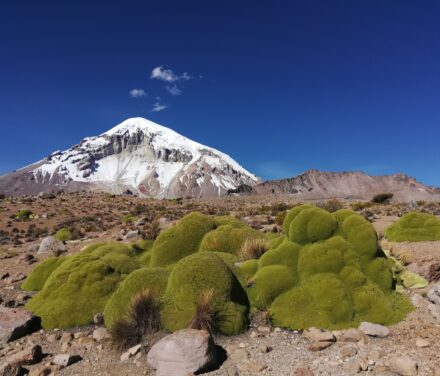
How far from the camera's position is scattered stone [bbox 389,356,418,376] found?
6004mm

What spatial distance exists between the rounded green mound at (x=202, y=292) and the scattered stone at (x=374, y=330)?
2355mm

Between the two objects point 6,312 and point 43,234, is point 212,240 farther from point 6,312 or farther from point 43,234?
point 43,234

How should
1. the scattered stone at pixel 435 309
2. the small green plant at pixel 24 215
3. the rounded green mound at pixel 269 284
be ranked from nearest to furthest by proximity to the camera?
the scattered stone at pixel 435 309 < the rounded green mound at pixel 269 284 < the small green plant at pixel 24 215

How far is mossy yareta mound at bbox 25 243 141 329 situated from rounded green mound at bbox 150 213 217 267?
35.2 inches

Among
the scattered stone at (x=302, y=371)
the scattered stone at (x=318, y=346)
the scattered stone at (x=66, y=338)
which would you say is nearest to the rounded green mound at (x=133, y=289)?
the scattered stone at (x=66, y=338)

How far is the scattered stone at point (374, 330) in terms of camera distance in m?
7.54

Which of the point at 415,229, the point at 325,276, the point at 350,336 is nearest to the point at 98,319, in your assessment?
the point at 325,276

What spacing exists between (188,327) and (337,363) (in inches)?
115

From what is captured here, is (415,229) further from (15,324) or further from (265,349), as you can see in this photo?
(15,324)

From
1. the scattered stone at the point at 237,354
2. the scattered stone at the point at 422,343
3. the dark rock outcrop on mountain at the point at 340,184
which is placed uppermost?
the dark rock outcrop on mountain at the point at 340,184

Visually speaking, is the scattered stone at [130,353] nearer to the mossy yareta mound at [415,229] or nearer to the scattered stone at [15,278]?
the scattered stone at [15,278]

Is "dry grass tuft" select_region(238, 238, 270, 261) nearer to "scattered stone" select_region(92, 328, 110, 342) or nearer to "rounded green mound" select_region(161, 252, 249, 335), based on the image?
"rounded green mound" select_region(161, 252, 249, 335)

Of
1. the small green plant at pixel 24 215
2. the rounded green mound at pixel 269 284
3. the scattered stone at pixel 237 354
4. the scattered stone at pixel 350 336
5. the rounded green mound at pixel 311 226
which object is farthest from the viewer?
the small green plant at pixel 24 215

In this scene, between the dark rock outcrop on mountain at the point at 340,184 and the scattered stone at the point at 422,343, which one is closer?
the scattered stone at the point at 422,343
